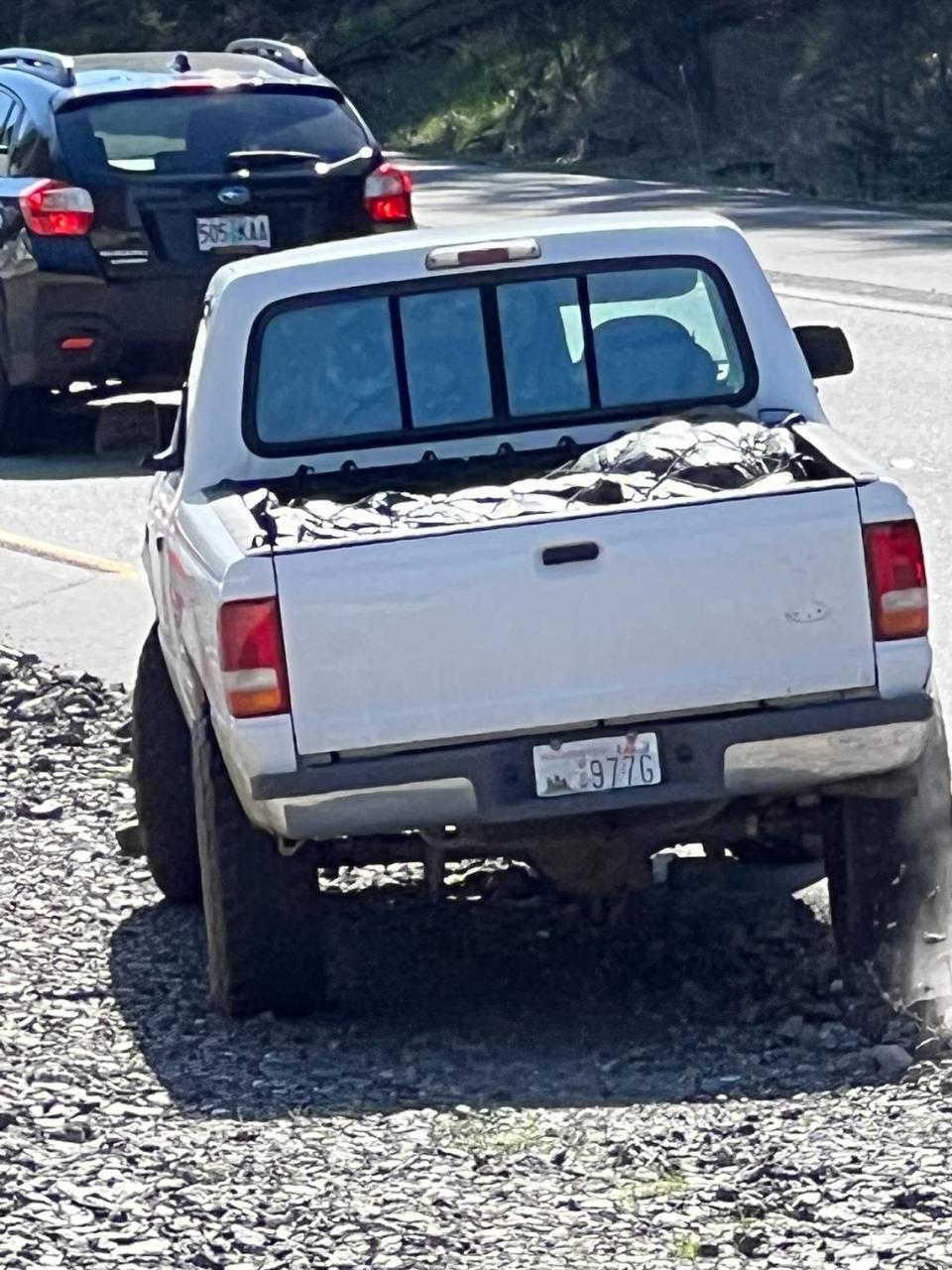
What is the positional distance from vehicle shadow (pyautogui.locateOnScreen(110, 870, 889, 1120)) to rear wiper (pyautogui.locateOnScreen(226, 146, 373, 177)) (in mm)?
6905

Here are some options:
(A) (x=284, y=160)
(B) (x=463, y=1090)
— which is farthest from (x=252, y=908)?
(A) (x=284, y=160)

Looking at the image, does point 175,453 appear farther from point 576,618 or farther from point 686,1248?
point 686,1248

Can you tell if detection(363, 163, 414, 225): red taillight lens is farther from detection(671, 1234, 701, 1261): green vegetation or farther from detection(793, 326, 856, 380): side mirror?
detection(671, 1234, 701, 1261): green vegetation

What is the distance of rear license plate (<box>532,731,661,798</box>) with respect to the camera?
5.89m

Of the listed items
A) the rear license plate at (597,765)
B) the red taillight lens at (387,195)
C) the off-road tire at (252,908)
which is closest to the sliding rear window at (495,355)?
the off-road tire at (252,908)

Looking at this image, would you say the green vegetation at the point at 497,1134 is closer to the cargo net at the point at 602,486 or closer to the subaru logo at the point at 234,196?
the cargo net at the point at 602,486

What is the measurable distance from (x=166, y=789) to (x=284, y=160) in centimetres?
700

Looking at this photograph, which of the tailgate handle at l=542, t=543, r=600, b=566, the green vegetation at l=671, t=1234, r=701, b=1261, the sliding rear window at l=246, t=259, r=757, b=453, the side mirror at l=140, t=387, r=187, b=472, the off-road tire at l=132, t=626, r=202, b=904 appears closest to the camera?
the green vegetation at l=671, t=1234, r=701, b=1261

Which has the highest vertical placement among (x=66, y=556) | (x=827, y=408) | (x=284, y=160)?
(x=284, y=160)

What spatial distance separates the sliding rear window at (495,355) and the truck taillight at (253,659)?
4.20 feet

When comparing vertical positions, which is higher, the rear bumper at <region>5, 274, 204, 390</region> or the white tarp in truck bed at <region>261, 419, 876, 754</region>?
the white tarp in truck bed at <region>261, 419, 876, 754</region>

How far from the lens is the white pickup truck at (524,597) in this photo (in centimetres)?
572

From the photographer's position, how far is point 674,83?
33.6 metres

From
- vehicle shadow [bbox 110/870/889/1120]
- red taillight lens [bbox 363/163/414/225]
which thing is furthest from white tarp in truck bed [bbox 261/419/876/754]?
red taillight lens [bbox 363/163/414/225]
